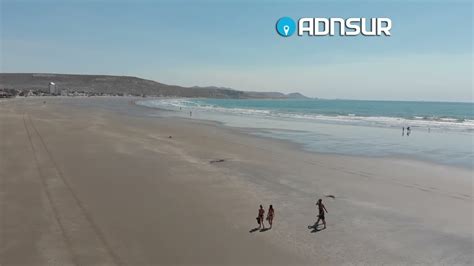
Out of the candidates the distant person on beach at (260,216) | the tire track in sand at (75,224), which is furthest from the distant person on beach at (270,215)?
the tire track in sand at (75,224)

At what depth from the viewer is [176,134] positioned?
36.6 metres

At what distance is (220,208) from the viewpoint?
1478 centimetres

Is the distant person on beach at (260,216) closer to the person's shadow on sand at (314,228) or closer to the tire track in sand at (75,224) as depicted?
the person's shadow on sand at (314,228)

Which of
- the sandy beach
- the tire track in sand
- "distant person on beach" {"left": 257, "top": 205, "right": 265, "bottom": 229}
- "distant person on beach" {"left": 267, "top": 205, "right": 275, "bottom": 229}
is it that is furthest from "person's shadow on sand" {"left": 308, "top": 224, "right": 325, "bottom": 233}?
the tire track in sand

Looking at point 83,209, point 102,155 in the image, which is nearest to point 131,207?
point 83,209

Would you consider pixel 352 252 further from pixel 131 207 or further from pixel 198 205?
pixel 131 207

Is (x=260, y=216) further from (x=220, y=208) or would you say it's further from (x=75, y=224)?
(x=75, y=224)

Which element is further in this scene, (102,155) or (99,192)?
(102,155)

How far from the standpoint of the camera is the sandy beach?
10.9 meters

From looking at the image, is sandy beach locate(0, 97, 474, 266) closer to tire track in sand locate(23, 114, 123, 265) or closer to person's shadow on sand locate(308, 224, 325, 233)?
tire track in sand locate(23, 114, 123, 265)

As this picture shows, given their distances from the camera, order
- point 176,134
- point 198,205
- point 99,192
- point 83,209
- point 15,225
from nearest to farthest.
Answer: point 15,225
point 83,209
point 198,205
point 99,192
point 176,134

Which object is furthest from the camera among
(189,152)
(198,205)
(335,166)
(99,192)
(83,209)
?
(189,152)

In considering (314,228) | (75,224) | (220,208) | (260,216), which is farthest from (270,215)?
(75,224)

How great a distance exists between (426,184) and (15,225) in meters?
17.1
